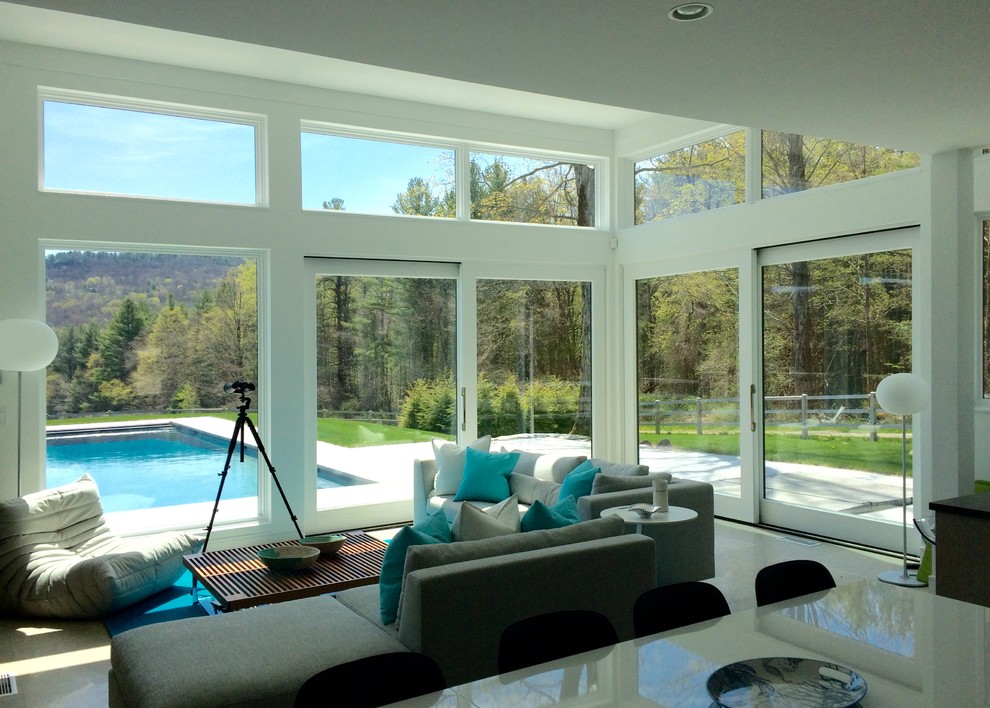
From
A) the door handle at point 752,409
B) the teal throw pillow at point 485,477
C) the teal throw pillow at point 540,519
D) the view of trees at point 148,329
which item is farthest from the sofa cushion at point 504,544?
the view of trees at point 148,329

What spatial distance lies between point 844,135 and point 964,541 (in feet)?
7.57

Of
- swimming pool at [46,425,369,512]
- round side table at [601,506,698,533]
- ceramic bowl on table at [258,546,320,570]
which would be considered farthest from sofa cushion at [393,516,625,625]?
swimming pool at [46,425,369,512]

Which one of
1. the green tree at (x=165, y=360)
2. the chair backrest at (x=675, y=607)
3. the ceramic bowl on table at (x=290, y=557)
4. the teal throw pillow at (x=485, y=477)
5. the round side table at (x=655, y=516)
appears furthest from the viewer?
the green tree at (x=165, y=360)

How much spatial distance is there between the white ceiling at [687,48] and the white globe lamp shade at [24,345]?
2.85m

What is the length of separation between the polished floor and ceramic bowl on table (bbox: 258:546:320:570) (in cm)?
94

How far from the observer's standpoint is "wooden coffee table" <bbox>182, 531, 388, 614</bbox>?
4.19 metres

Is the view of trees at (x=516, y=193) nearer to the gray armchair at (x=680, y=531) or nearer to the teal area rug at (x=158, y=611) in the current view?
the gray armchair at (x=680, y=531)

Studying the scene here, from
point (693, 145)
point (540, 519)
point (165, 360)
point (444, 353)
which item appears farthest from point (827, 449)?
point (165, 360)

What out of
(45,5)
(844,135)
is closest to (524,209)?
(844,135)

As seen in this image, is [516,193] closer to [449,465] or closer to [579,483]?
[449,465]

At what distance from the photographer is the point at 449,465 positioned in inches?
260

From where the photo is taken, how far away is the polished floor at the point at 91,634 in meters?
3.92

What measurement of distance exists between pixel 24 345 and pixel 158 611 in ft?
6.43

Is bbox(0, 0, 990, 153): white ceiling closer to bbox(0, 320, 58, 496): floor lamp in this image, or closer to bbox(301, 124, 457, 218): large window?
bbox(0, 320, 58, 496): floor lamp
